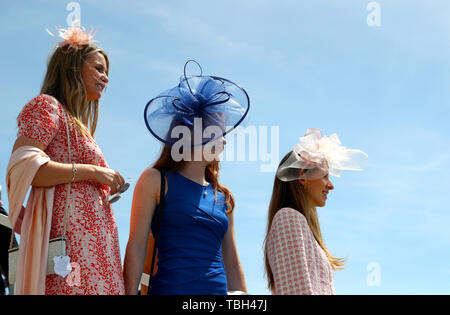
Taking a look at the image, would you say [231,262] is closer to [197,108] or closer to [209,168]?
[209,168]

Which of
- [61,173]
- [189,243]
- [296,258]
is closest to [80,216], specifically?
[61,173]

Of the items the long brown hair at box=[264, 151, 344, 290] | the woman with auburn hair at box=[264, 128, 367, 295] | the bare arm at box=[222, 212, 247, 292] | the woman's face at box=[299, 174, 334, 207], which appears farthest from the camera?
the woman's face at box=[299, 174, 334, 207]

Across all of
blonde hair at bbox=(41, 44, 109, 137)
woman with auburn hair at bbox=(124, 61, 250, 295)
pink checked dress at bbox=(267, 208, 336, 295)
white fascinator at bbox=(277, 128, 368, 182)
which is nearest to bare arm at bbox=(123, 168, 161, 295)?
woman with auburn hair at bbox=(124, 61, 250, 295)

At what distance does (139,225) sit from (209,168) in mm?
822

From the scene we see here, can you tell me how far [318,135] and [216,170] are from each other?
1022mm

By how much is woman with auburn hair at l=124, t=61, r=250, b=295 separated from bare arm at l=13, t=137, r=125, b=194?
1.11 feet

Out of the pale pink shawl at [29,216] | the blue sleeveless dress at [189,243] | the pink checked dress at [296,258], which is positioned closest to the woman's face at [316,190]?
the pink checked dress at [296,258]

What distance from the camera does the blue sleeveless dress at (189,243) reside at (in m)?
3.80

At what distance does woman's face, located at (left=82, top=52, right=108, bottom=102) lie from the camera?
4031 millimetres

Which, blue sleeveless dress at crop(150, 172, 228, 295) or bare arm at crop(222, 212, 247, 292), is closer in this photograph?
blue sleeveless dress at crop(150, 172, 228, 295)

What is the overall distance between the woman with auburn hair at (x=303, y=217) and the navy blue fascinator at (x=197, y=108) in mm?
683

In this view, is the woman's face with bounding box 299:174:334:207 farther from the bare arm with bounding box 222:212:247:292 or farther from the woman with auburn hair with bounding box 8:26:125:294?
the woman with auburn hair with bounding box 8:26:125:294

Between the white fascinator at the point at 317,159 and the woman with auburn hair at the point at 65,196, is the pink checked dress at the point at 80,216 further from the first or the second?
the white fascinator at the point at 317,159
